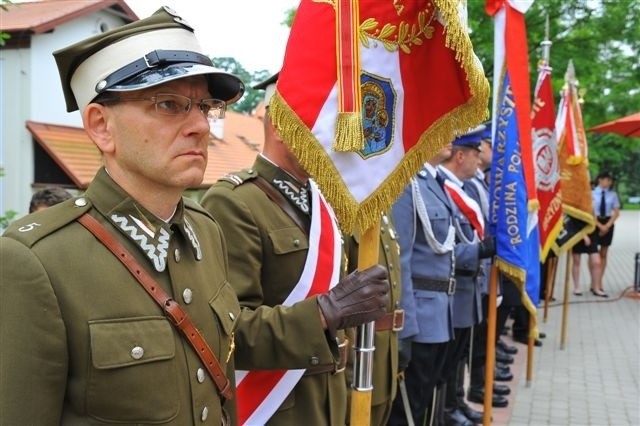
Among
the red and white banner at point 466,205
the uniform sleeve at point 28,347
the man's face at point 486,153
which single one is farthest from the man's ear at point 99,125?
the man's face at point 486,153

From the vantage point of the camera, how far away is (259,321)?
2.19 meters

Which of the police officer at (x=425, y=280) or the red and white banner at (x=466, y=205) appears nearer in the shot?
the police officer at (x=425, y=280)

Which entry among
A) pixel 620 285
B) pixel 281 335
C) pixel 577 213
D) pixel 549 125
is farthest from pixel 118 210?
pixel 620 285

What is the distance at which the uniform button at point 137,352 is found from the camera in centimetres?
147

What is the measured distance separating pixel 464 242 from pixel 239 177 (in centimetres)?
258

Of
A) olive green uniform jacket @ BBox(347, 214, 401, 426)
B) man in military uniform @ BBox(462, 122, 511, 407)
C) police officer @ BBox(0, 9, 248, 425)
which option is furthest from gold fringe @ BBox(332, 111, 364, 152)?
man in military uniform @ BBox(462, 122, 511, 407)

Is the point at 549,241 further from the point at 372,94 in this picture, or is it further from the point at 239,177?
the point at 372,94

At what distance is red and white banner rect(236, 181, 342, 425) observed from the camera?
7.88 feet

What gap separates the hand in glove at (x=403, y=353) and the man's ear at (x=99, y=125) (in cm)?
244

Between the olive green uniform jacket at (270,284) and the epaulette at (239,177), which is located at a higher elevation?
the epaulette at (239,177)

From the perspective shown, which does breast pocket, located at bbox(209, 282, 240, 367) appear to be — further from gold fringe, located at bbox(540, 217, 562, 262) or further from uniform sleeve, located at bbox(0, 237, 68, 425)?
gold fringe, located at bbox(540, 217, 562, 262)

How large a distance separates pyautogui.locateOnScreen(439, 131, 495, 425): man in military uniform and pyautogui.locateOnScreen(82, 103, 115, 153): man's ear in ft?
10.5

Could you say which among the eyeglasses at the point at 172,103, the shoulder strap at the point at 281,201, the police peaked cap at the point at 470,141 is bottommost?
the shoulder strap at the point at 281,201

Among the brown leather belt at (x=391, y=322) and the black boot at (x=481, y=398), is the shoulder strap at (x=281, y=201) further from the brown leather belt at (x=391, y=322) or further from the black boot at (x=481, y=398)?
the black boot at (x=481, y=398)
